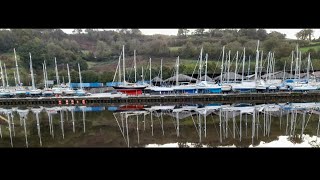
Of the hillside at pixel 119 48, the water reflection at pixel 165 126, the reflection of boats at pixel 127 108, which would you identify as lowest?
the reflection of boats at pixel 127 108

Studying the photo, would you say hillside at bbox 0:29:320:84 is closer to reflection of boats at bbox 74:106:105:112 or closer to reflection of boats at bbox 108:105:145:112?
reflection of boats at bbox 74:106:105:112

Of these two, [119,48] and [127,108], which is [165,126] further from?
[119,48]

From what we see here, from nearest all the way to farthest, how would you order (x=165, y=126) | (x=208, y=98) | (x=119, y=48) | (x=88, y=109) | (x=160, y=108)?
(x=165, y=126) < (x=160, y=108) < (x=88, y=109) < (x=208, y=98) < (x=119, y=48)

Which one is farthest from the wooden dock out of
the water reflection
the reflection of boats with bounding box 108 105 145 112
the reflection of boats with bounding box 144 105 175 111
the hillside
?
the hillside

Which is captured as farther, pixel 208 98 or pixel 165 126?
pixel 208 98

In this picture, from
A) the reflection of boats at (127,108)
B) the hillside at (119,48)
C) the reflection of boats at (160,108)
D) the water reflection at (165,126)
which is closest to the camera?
the water reflection at (165,126)

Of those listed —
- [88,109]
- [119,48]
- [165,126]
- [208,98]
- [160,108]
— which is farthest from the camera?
[119,48]

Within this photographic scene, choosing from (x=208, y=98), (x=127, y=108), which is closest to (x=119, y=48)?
(x=208, y=98)

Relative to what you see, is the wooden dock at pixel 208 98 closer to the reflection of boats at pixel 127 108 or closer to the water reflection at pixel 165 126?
the reflection of boats at pixel 127 108

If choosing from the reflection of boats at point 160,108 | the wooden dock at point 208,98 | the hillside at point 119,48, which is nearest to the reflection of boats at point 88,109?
the wooden dock at point 208,98
